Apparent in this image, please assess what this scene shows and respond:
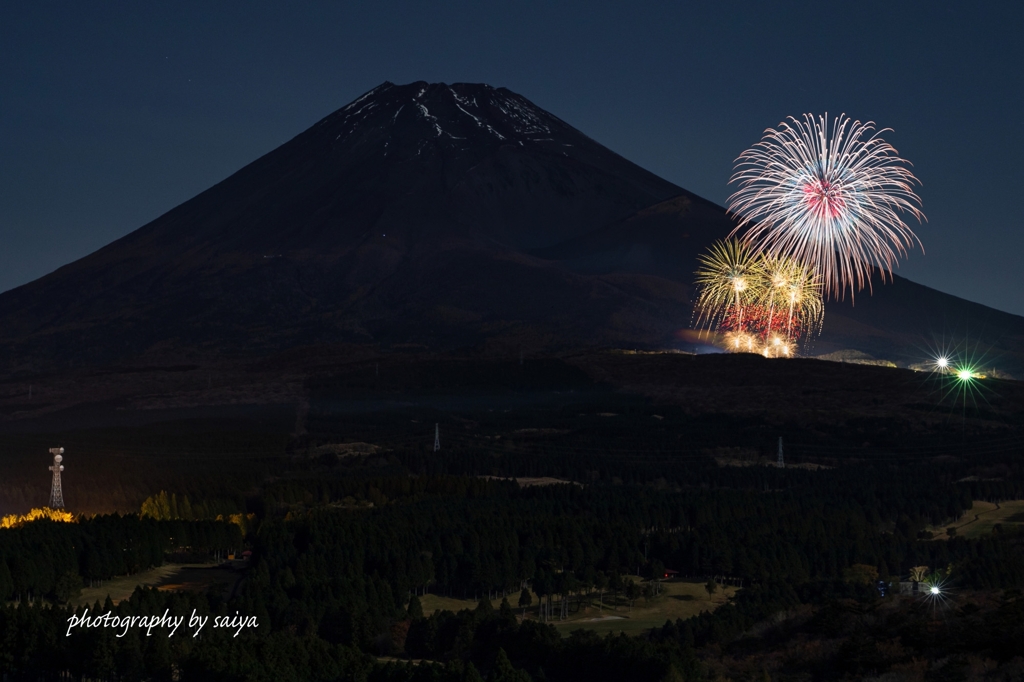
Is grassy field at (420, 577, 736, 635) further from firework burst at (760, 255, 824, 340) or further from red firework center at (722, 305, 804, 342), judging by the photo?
red firework center at (722, 305, 804, 342)

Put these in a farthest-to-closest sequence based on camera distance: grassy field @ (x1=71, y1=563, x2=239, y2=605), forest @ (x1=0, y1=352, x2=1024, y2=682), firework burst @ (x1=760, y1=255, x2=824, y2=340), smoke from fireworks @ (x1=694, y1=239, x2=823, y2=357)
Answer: smoke from fireworks @ (x1=694, y1=239, x2=823, y2=357)
firework burst @ (x1=760, y1=255, x2=824, y2=340)
grassy field @ (x1=71, y1=563, x2=239, y2=605)
forest @ (x1=0, y1=352, x2=1024, y2=682)

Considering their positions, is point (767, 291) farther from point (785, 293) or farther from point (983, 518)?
point (983, 518)

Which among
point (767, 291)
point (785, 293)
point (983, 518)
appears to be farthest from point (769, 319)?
point (983, 518)

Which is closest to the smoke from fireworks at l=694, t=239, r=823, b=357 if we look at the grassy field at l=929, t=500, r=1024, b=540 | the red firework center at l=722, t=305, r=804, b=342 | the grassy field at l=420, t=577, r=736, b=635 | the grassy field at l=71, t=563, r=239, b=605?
the red firework center at l=722, t=305, r=804, b=342

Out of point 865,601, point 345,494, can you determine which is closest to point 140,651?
point 865,601

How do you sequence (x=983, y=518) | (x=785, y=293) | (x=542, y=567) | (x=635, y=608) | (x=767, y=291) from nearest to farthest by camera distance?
1. (x=635, y=608)
2. (x=542, y=567)
3. (x=983, y=518)
4. (x=785, y=293)
5. (x=767, y=291)

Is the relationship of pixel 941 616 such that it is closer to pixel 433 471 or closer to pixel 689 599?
pixel 689 599
